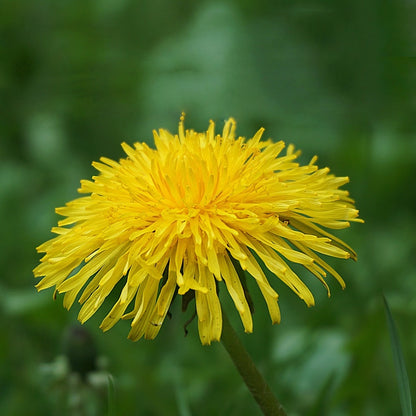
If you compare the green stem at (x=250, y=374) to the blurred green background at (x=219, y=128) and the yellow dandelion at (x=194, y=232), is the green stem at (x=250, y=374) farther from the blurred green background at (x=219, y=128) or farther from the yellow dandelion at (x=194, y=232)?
the blurred green background at (x=219, y=128)

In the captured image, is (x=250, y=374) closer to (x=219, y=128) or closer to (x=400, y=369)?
(x=400, y=369)

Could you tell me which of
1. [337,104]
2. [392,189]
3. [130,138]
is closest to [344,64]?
[337,104]

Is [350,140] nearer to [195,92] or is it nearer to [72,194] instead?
[195,92]

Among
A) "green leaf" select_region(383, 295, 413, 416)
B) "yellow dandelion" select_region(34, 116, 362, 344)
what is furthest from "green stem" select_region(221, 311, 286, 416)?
"green leaf" select_region(383, 295, 413, 416)

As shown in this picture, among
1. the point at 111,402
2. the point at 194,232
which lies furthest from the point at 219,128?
the point at 111,402

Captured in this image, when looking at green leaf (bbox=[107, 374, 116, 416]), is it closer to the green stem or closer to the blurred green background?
the blurred green background
